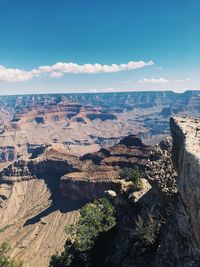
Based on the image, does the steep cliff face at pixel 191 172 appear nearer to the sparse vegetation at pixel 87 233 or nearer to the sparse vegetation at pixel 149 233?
the sparse vegetation at pixel 149 233

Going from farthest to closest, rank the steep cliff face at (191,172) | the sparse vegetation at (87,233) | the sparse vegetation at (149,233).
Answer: the sparse vegetation at (87,233) → the sparse vegetation at (149,233) → the steep cliff face at (191,172)

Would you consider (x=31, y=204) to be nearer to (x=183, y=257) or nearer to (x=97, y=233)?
(x=97, y=233)

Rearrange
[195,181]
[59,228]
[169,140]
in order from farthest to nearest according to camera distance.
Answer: [59,228] → [169,140] → [195,181]

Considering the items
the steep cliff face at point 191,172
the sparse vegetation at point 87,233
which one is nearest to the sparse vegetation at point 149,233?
the steep cliff face at point 191,172

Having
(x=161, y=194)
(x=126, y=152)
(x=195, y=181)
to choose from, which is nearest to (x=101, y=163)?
(x=126, y=152)

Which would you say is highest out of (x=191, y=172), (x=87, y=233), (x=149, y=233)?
(x=191, y=172)

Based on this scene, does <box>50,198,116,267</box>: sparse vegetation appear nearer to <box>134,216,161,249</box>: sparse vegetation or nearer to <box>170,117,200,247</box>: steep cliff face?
<box>134,216,161,249</box>: sparse vegetation

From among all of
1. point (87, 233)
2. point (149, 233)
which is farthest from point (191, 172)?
point (87, 233)

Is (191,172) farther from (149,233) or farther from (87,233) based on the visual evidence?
(87,233)
